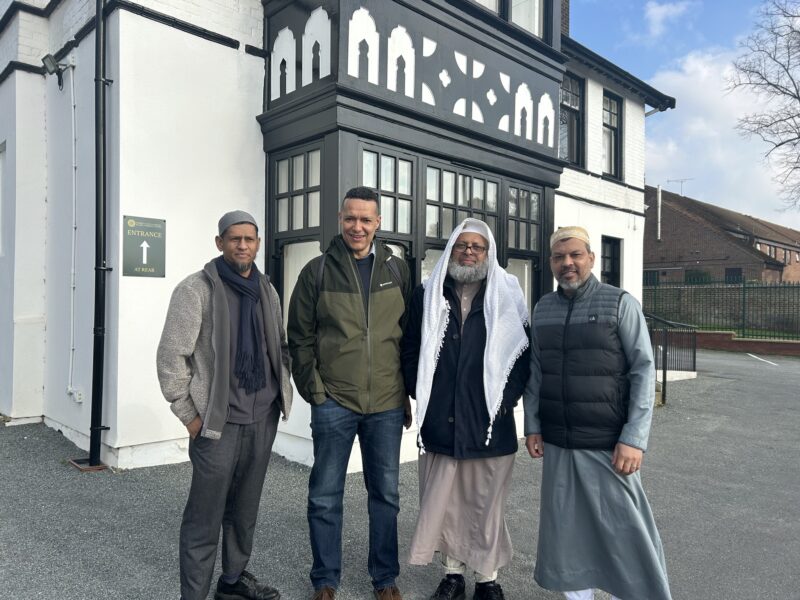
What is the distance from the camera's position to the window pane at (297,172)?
5.43 metres

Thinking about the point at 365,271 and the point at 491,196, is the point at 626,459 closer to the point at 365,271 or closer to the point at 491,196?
the point at 365,271

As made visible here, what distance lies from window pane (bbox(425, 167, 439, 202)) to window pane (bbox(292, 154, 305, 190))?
4.20 ft

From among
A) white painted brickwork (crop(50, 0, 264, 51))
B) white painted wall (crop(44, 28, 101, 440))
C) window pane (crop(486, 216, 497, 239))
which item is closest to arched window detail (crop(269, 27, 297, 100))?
white painted brickwork (crop(50, 0, 264, 51))

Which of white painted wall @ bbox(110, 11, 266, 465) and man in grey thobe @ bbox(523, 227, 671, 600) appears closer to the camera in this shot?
man in grey thobe @ bbox(523, 227, 671, 600)

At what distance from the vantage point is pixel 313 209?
5.28 metres

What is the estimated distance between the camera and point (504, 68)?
6.54 metres

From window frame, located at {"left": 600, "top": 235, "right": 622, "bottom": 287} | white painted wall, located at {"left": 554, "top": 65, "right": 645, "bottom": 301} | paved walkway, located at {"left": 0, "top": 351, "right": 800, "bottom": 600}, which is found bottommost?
paved walkway, located at {"left": 0, "top": 351, "right": 800, "bottom": 600}

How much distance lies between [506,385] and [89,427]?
169 inches

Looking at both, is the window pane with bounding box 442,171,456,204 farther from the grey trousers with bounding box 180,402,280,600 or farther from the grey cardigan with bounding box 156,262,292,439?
the grey trousers with bounding box 180,402,280,600

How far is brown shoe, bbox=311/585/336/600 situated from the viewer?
286 cm

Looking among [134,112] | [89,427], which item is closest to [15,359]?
[89,427]

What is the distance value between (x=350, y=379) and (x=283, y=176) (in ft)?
11.1

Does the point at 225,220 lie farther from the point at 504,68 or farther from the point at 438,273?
the point at 504,68

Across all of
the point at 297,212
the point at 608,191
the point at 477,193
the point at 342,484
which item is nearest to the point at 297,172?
the point at 297,212
